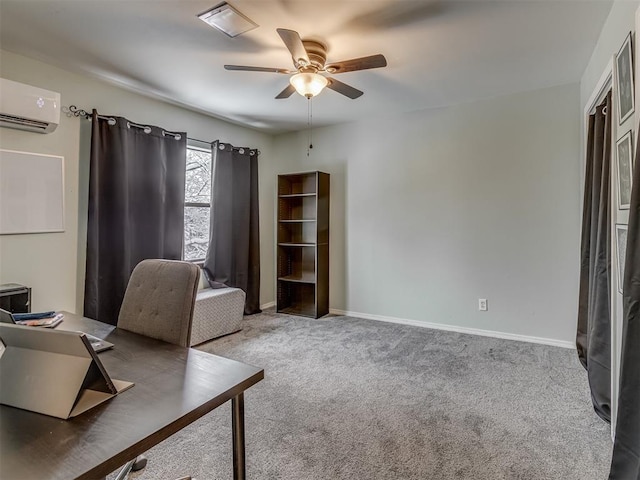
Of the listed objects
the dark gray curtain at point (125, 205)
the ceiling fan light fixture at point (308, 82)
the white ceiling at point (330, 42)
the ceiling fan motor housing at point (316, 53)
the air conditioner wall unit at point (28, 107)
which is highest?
the white ceiling at point (330, 42)

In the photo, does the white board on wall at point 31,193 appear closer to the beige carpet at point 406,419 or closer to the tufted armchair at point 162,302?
the tufted armchair at point 162,302

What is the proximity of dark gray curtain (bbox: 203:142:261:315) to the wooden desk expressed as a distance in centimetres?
278

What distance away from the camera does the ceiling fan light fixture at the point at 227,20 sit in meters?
1.98

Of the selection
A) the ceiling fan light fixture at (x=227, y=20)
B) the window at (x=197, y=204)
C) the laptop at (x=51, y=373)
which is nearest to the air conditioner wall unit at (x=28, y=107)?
the ceiling fan light fixture at (x=227, y=20)

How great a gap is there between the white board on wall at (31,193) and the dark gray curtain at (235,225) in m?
1.52

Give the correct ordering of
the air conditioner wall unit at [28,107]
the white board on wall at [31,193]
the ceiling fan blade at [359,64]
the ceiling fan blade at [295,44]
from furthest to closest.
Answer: the white board on wall at [31,193] → the air conditioner wall unit at [28,107] → the ceiling fan blade at [359,64] → the ceiling fan blade at [295,44]

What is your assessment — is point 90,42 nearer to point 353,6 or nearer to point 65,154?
point 65,154

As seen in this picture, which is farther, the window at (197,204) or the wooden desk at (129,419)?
the window at (197,204)

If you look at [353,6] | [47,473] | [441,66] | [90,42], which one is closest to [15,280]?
[90,42]

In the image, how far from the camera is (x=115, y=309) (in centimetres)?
309

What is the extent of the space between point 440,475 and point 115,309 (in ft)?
9.16

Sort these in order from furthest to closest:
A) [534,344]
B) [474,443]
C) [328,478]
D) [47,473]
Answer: [534,344], [474,443], [328,478], [47,473]

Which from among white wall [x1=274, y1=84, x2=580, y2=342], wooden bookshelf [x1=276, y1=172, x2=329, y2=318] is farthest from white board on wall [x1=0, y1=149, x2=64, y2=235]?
white wall [x1=274, y1=84, x2=580, y2=342]

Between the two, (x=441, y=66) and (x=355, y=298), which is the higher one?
(x=441, y=66)
